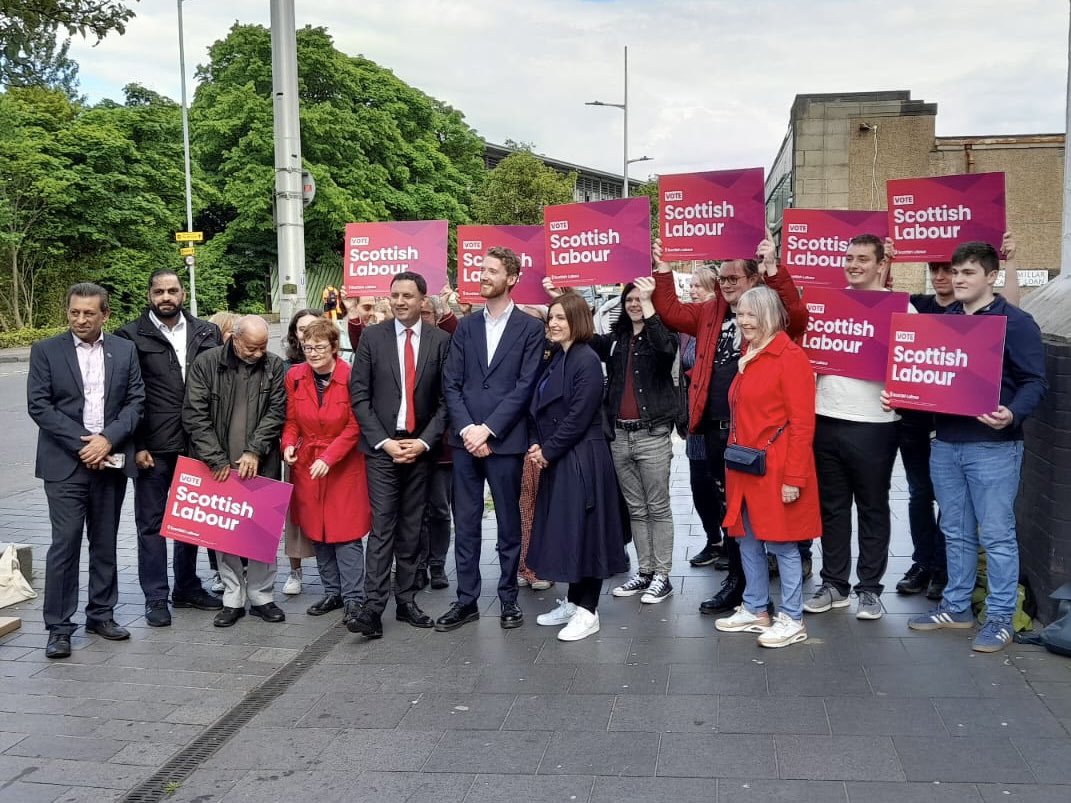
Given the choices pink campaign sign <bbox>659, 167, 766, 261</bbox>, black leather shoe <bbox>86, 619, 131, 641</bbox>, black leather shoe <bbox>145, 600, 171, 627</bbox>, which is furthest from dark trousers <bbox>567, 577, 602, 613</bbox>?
black leather shoe <bbox>86, 619, 131, 641</bbox>

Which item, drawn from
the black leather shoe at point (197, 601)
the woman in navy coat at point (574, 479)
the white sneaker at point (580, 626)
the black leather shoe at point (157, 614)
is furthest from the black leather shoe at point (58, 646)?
the white sneaker at point (580, 626)

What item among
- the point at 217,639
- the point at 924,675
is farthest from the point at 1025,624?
the point at 217,639

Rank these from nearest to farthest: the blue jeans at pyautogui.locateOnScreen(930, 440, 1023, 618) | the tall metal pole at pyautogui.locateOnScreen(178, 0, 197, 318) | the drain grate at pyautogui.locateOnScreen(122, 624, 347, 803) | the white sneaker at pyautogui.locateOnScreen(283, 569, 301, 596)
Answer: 1. the drain grate at pyautogui.locateOnScreen(122, 624, 347, 803)
2. the blue jeans at pyautogui.locateOnScreen(930, 440, 1023, 618)
3. the white sneaker at pyautogui.locateOnScreen(283, 569, 301, 596)
4. the tall metal pole at pyautogui.locateOnScreen(178, 0, 197, 318)

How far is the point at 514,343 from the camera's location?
20.5 ft

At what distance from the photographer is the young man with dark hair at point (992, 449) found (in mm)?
5316

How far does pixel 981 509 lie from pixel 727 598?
5.27 feet

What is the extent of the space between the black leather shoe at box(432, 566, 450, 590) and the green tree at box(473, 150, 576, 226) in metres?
37.7

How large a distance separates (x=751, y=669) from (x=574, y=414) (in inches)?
66.9

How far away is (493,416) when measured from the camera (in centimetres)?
613

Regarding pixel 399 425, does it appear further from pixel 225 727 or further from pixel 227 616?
pixel 225 727

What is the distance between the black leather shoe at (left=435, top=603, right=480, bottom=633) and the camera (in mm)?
6238

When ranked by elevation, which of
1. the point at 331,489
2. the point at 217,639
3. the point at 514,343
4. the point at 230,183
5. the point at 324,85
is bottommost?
the point at 217,639

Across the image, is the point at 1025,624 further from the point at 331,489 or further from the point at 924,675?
the point at 331,489

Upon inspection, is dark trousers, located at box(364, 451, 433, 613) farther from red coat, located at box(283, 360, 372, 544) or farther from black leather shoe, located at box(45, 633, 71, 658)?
black leather shoe, located at box(45, 633, 71, 658)
